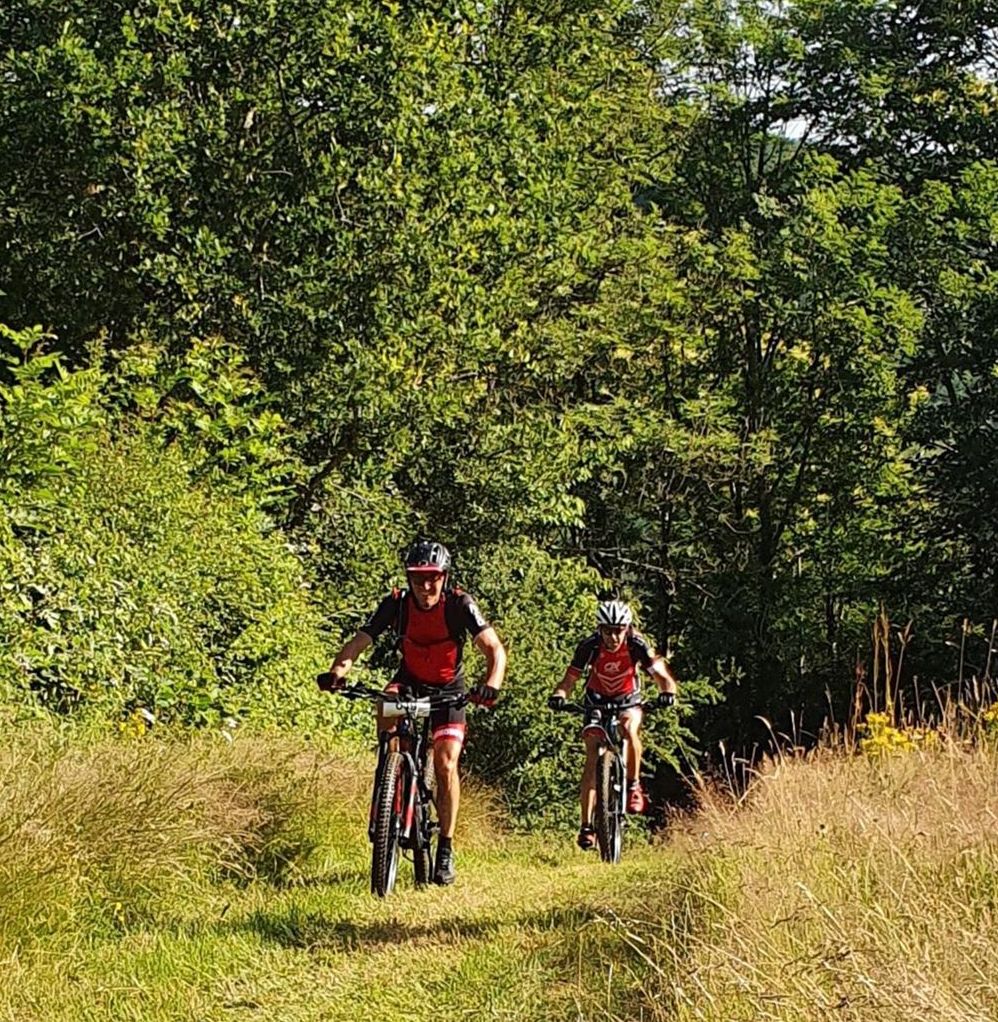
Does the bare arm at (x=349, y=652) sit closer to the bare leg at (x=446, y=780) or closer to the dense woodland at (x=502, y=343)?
the bare leg at (x=446, y=780)

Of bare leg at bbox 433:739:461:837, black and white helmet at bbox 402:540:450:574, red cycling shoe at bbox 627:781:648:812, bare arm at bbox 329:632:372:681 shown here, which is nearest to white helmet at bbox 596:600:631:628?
red cycling shoe at bbox 627:781:648:812

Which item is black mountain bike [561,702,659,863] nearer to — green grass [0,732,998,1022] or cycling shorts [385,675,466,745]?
green grass [0,732,998,1022]

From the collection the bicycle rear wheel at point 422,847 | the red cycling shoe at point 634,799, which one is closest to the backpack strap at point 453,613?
the bicycle rear wheel at point 422,847

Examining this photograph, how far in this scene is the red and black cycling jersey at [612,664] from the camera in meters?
9.67

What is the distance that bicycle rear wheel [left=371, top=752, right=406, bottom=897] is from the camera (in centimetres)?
722

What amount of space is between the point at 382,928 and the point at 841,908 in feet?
8.63

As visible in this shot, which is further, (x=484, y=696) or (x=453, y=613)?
(x=453, y=613)

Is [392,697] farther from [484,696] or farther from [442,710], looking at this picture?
[484,696]

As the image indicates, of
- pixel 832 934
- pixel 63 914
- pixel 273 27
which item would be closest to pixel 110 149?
pixel 273 27

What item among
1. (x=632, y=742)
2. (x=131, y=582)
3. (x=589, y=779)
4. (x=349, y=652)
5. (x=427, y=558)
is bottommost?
(x=589, y=779)

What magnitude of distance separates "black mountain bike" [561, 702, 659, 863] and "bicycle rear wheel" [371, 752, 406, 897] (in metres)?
2.40

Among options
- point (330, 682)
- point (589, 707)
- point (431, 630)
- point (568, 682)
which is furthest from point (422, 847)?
point (568, 682)

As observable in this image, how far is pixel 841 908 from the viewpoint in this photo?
4.82 m

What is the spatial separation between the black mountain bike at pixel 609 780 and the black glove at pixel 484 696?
248 cm
